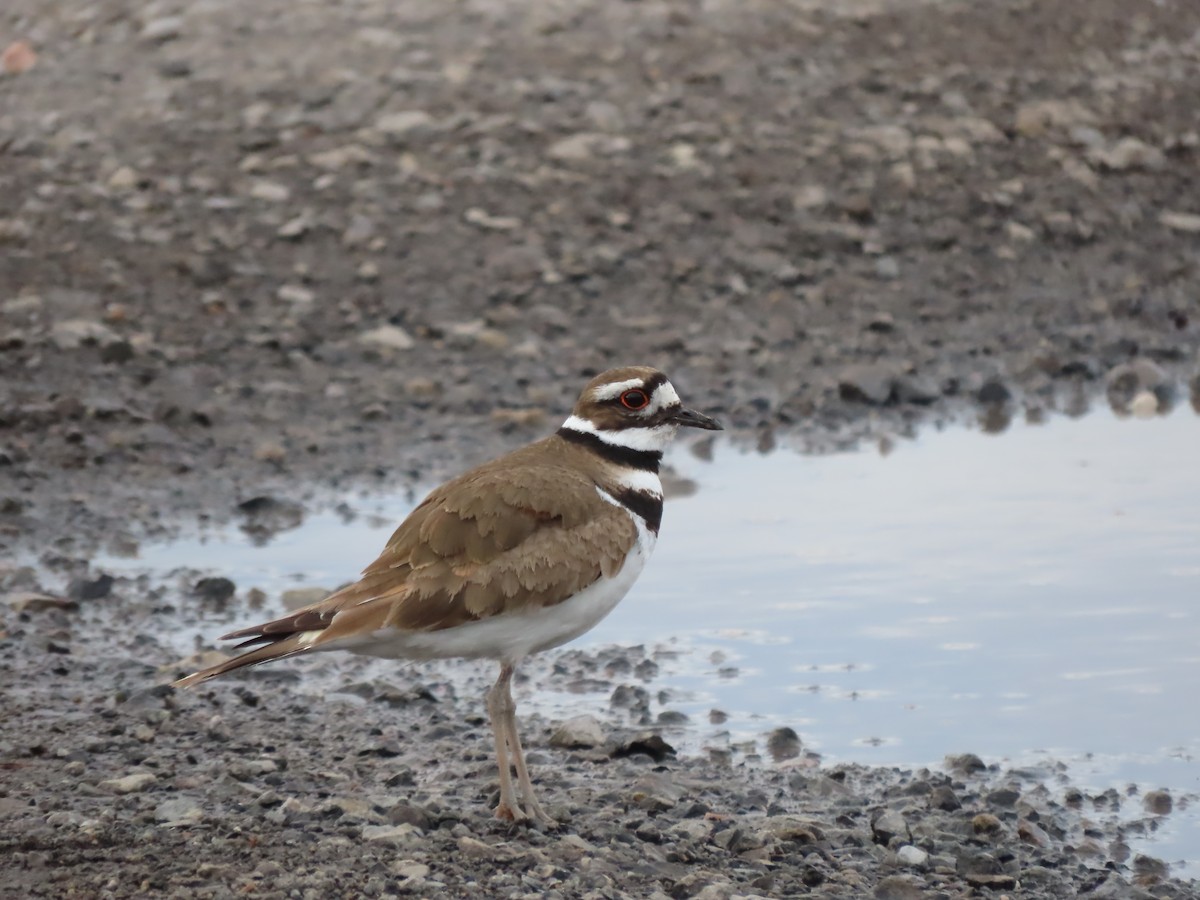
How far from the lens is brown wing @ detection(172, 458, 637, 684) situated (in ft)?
19.3

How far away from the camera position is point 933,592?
8516 mm

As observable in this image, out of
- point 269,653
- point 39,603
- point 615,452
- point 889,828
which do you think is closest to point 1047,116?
point 615,452

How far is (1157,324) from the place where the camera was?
12414mm

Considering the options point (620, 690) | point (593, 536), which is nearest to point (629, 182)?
point (620, 690)

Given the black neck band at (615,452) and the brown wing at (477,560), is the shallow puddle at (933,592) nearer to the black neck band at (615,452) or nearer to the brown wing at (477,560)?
the black neck band at (615,452)

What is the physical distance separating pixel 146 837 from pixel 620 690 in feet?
7.99

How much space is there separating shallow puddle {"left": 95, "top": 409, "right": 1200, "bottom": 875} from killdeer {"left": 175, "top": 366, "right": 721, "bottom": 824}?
1261 millimetres

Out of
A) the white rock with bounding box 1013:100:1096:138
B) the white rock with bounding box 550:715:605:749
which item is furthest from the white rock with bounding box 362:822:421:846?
the white rock with bounding box 1013:100:1096:138

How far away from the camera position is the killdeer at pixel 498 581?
232 inches

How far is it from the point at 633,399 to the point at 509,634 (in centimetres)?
117

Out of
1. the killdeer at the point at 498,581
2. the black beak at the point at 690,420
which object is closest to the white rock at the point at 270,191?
the black beak at the point at 690,420

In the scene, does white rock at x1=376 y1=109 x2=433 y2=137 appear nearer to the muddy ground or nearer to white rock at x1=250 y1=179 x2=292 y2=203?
the muddy ground

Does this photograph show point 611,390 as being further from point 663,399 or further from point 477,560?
point 477,560

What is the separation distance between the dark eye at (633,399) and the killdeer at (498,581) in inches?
13.3
